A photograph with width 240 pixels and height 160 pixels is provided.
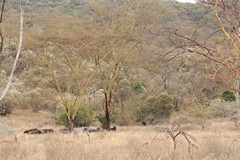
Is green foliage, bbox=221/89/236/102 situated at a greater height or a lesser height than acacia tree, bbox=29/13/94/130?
lesser

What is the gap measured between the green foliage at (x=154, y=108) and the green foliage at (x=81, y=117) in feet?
9.92

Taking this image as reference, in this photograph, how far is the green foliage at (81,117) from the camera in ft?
72.4

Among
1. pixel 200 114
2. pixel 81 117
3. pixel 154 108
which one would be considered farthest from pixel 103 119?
pixel 200 114

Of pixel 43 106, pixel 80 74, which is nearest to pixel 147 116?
pixel 80 74

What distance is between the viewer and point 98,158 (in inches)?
227

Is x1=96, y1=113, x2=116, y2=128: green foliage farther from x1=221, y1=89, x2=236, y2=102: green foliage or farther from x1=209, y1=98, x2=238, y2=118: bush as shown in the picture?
x1=221, y1=89, x2=236, y2=102: green foliage

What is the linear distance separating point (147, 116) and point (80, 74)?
5373mm

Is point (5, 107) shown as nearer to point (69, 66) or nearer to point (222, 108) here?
point (69, 66)

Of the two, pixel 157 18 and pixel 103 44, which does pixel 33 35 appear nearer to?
pixel 103 44

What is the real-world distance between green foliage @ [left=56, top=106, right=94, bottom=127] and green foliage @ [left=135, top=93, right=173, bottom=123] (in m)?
3.02

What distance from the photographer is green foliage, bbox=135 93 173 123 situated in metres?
23.1

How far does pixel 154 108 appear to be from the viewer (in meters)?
23.2

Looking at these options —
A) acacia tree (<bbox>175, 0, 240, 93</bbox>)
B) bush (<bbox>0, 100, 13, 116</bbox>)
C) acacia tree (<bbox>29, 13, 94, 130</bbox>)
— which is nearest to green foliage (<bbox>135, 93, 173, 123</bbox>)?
acacia tree (<bbox>29, 13, 94, 130</bbox>)

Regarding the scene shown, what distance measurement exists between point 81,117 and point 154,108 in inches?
183
